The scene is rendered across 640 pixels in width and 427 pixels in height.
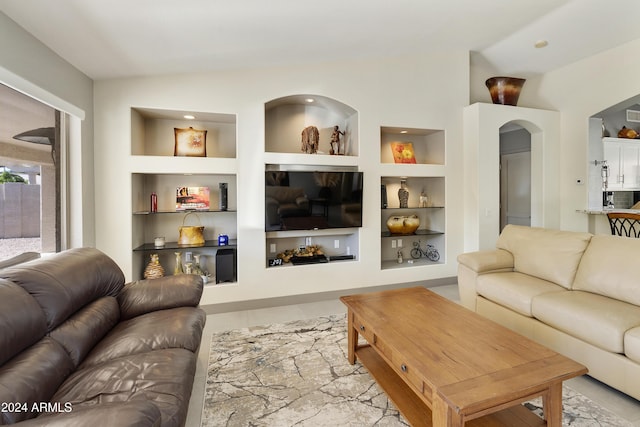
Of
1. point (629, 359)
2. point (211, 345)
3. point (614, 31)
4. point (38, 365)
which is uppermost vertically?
point (614, 31)

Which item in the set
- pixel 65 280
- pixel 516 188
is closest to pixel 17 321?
pixel 65 280

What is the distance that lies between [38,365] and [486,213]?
4.68 meters

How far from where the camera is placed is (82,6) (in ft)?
6.67

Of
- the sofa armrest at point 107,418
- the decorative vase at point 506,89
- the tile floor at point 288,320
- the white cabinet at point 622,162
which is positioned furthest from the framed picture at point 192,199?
the white cabinet at point 622,162

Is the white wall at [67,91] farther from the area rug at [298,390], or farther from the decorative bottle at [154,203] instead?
the area rug at [298,390]

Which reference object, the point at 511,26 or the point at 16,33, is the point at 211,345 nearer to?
the point at 16,33

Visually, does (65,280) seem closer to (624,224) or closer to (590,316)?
(590,316)

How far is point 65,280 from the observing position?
177cm

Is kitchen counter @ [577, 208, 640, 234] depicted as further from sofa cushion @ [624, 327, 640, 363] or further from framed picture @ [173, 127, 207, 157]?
framed picture @ [173, 127, 207, 157]

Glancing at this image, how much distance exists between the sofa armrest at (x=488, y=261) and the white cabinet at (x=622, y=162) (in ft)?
15.9

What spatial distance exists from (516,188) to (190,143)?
6.09 meters

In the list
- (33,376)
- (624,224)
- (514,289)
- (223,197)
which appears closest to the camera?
(33,376)

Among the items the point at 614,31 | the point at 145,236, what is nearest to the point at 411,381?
the point at 145,236

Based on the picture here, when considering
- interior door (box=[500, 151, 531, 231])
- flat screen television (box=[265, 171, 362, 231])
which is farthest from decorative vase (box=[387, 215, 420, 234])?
interior door (box=[500, 151, 531, 231])
